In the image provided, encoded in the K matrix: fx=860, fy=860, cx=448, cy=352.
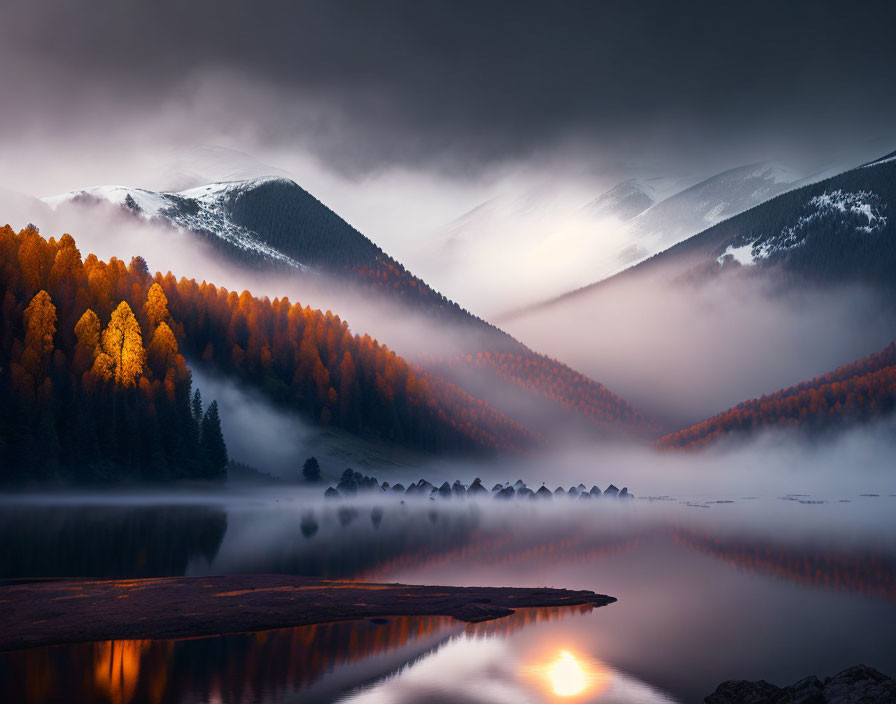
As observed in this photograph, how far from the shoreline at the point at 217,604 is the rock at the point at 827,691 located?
61.9ft

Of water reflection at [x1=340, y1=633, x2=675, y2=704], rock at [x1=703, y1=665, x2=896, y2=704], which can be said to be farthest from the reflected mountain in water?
rock at [x1=703, y1=665, x2=896, y2=704]

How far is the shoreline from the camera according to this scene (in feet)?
146

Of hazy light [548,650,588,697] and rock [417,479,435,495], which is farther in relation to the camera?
rock [417,479,435,495]

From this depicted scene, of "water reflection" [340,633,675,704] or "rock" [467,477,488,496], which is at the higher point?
"rock" [467,477,488,496]

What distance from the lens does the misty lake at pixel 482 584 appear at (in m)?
37.8

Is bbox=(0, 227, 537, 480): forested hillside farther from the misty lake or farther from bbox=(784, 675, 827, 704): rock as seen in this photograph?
bbox=(784, 675, 827, 704): rock

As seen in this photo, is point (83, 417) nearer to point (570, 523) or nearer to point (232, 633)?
point (570, 523)

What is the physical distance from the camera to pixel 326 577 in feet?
213

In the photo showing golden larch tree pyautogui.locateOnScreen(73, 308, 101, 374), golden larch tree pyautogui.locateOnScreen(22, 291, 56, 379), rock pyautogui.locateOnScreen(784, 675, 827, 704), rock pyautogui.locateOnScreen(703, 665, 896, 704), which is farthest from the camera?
golden larch tree pyautogui.locateOnScreen(73, 308, 101, 374)

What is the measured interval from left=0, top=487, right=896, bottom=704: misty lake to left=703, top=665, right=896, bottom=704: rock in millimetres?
3896

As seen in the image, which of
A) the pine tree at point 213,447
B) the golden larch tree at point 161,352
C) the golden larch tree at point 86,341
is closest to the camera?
the golden larch tree at point 86,341

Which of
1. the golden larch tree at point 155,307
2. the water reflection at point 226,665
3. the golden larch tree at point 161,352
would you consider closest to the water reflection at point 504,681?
the water reflection at point 226,665

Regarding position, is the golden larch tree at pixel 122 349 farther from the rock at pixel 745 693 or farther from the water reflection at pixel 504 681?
the rock at pixel 745 693

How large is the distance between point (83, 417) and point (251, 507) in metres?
30.4
